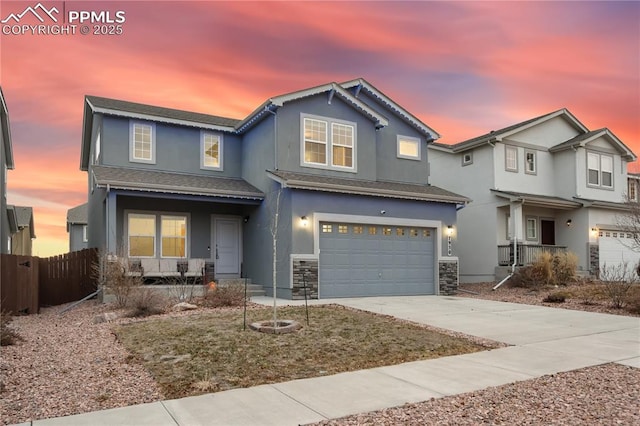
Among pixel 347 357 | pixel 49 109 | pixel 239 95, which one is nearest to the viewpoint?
pixel 347 357

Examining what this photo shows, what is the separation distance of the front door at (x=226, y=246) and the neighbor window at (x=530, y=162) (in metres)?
14.2

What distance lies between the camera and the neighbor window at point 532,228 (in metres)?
23.6

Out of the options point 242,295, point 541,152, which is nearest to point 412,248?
point 242,295

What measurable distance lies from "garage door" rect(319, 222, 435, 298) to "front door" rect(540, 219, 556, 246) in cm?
924

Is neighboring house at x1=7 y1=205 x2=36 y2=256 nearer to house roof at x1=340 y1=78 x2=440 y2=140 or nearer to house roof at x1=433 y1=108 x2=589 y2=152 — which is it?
house roof at x1=340 y1=78 x2=440 y2=140

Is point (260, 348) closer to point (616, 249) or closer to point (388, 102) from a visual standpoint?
point (388, 102)

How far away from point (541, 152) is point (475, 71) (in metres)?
8.43

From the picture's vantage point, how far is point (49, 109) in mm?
17781

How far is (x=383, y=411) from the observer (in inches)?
202

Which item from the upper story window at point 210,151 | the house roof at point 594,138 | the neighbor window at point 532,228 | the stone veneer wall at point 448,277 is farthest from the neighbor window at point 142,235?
the house roof at point 594,138

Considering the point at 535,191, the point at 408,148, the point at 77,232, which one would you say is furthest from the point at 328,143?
the point at 77,232

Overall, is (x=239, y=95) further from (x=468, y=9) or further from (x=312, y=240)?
(x=468, y=9)

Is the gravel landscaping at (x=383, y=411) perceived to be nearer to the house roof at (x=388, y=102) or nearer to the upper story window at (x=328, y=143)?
the upper story window at (x=328, y=143)

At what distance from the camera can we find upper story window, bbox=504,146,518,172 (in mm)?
22562
